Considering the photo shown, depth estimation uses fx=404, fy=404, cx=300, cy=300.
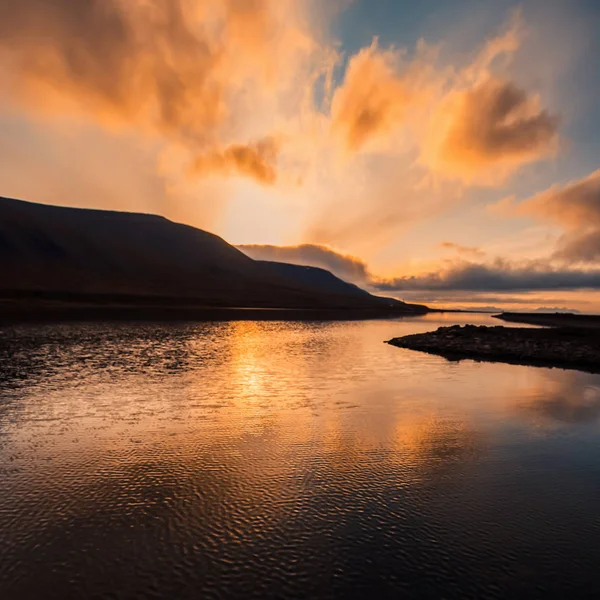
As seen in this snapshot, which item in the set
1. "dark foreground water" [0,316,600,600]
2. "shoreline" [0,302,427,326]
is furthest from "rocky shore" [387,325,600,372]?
"shoreline" [0,302,427,326]

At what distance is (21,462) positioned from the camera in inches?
425

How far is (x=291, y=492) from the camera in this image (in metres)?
9.48

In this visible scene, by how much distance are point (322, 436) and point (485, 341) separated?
3647cm

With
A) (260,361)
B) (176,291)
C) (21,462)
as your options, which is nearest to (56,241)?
(176,291)

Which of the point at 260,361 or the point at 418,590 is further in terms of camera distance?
the point at 260,361

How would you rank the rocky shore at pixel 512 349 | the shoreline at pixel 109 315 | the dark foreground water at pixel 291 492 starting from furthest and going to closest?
1. the shoreline at pixel 109 315
2. the rocky shore at pixel 512 349
3. the dark foreground water at pixel 291 492

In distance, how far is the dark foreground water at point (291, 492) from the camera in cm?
656

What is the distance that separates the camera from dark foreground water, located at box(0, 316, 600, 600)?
6559 mm

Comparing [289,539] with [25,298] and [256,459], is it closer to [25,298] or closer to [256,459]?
[256,459]

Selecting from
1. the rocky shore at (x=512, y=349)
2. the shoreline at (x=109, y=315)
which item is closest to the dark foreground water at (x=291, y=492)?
the rocky shore at (x=512, y=349)

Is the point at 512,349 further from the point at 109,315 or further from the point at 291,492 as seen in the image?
the point at 109,315

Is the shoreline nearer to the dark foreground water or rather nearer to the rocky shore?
the rocky shore

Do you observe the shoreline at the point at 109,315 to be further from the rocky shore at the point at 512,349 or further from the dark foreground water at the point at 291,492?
the dark foreground water at the point at 291,492

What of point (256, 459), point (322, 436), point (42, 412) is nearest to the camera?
point (256, 459)
